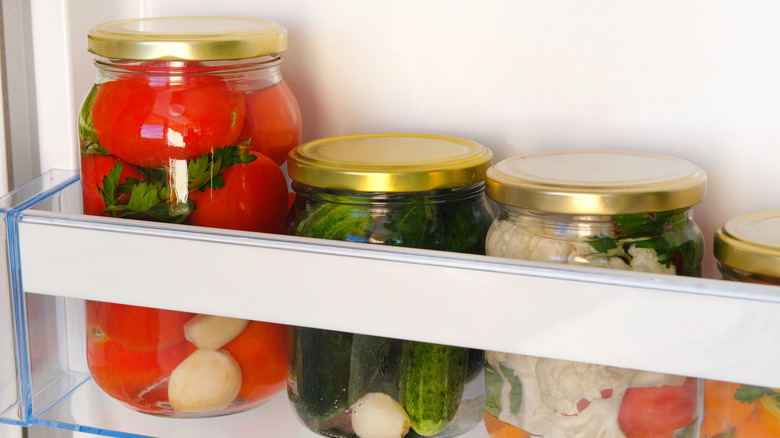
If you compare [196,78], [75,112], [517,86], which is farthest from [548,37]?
[75,112]

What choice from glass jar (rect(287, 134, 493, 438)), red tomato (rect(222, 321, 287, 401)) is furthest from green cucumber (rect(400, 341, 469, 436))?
red tomato (rect(222, 321, 287, 401))

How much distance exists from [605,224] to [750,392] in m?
0.13

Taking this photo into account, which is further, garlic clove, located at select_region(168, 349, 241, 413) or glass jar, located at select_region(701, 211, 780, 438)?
garlic clove, located at select_region(168, 349, 241, 413)

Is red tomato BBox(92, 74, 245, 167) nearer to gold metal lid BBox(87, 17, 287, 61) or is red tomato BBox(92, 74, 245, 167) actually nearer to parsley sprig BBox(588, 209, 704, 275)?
gold metal lid BBox(87, 17, 287, 61)

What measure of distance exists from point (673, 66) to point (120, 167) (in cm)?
40

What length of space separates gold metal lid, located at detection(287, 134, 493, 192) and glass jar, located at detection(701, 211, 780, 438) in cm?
17

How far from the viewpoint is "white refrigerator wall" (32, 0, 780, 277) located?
58 cm

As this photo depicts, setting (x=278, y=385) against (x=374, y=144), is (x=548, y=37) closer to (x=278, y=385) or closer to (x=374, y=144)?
(x=374, y=144)

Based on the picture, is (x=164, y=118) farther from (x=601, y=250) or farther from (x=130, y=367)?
(x=601, y=250)

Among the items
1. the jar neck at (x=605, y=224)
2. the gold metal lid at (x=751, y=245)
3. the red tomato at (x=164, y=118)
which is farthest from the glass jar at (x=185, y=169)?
Result: the gold metal lid at (x=751, y=245)

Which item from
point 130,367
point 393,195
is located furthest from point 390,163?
point 130,367

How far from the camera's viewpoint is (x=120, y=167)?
1.88ft

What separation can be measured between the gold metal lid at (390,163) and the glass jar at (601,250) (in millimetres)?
33

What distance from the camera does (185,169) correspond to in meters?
0.56
